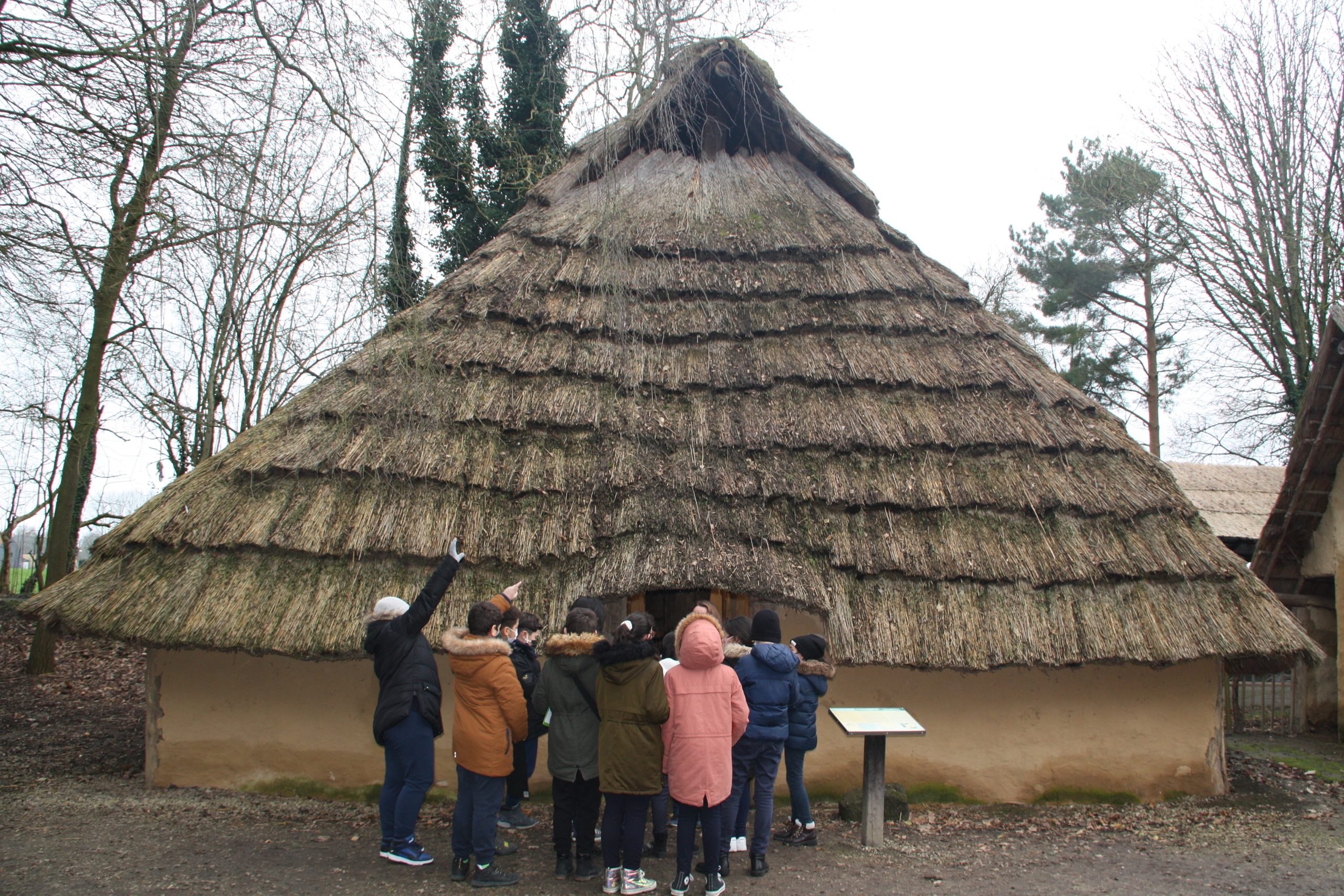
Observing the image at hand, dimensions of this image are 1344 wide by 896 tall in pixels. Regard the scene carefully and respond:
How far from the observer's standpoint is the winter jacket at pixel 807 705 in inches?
185

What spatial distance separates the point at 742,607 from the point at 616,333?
272cm

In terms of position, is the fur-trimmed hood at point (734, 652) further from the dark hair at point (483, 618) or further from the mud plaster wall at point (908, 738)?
the mud plaster wall at point (908, 738)

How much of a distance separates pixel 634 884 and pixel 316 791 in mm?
3054

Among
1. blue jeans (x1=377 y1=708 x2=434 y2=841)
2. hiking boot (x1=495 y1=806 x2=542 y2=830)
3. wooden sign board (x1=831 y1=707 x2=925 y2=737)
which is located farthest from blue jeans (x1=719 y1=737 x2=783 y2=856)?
blue jeans (x1=377 y1=708 x2=434 y2=841)

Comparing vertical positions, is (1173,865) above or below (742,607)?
below

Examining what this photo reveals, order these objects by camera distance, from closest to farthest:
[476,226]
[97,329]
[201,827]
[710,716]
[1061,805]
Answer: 1. [710,716]
2. [201,827]
3. [1061,805]
4. [97,329]
5. [476,226]

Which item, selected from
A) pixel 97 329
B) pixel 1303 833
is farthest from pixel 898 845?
pixel 97 329

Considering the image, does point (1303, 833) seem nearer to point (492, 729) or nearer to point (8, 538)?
point (492, 729)

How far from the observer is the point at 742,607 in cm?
694

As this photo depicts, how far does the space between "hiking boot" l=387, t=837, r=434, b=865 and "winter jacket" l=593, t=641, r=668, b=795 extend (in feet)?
4.17

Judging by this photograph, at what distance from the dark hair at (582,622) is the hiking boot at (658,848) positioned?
1.44 m

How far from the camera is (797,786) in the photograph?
4793 millimetres

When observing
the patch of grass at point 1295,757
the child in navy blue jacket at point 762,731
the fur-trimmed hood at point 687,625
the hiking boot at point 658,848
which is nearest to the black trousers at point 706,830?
the child in navy blue jacket at point 762,731

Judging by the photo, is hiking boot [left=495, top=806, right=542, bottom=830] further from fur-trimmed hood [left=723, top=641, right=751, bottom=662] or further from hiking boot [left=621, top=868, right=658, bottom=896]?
fur-trimmed hood [left=723, top=641, right=751, bottom=662]
